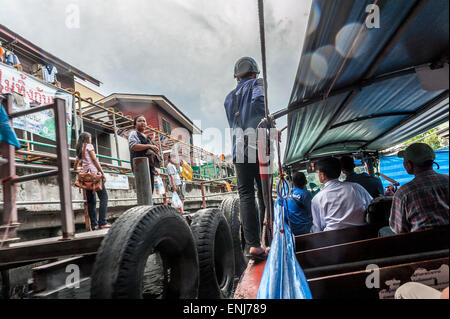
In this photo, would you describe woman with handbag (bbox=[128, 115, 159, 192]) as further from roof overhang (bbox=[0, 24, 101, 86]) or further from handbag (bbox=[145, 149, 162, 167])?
roof overhang (bbox=[0, 24, 101, 86])

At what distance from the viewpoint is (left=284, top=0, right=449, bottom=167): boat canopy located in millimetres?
1177

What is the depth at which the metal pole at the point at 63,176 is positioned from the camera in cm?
166

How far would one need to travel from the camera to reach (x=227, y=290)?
8.92 ft

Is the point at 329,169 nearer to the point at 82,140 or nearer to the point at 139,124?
the point at 139,124

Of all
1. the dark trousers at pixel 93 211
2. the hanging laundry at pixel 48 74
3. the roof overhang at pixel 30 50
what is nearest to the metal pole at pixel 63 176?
the dark trousers at pixel 93 211

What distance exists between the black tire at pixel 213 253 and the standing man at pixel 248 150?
0.42m

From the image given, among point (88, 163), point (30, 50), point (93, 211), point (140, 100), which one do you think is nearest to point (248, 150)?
point (88, 163)

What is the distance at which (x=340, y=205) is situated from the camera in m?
2.57

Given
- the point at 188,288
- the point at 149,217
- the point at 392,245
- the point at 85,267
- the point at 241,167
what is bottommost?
the point at 188,288

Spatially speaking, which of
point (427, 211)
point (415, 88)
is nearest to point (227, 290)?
point (427, 211)

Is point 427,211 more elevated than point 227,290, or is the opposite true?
point 427,211

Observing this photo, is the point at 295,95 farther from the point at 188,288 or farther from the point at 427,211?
the point at 188,288
